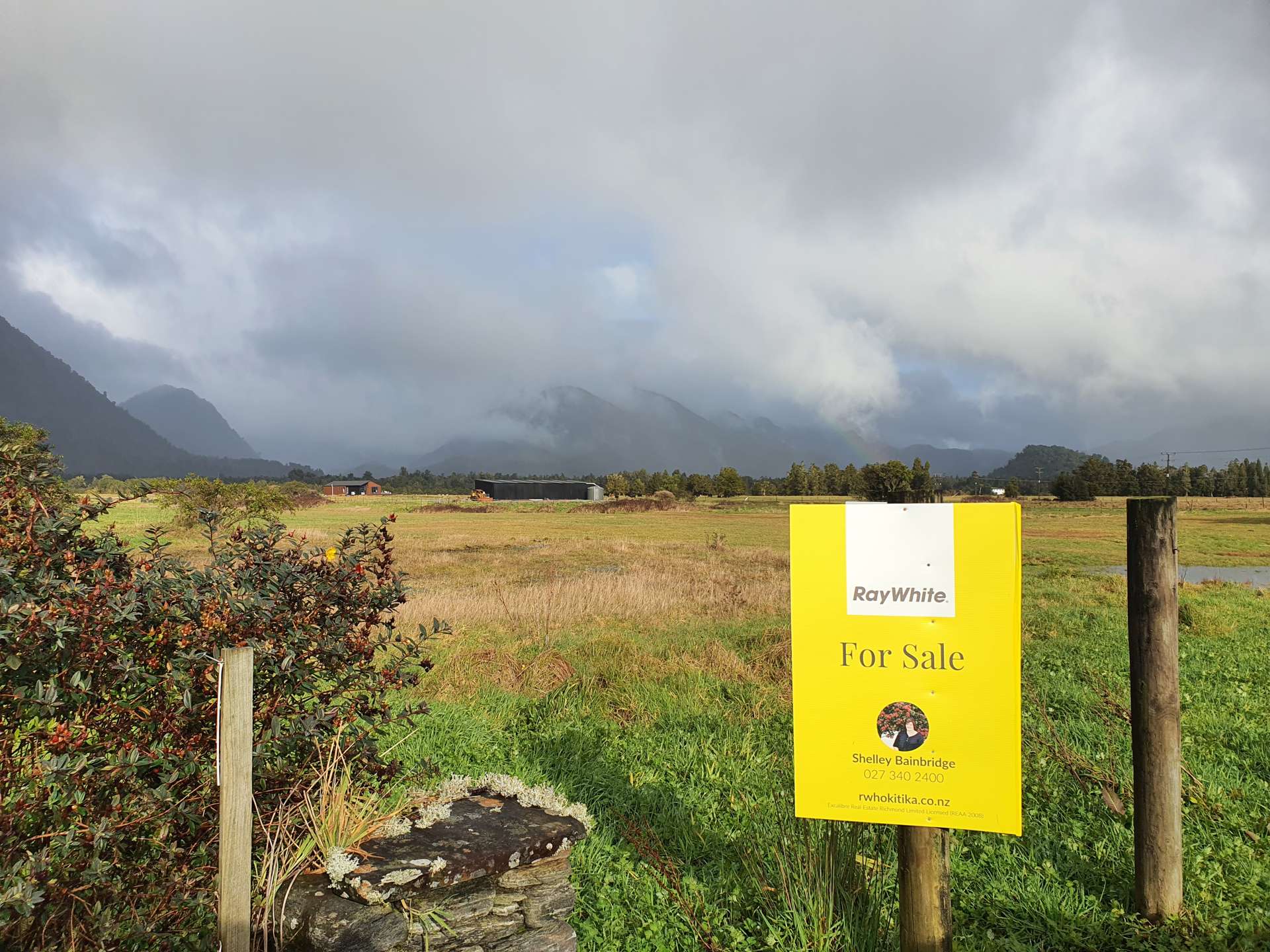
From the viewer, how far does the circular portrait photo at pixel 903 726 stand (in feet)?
8.50

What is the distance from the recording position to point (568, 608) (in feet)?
45.2

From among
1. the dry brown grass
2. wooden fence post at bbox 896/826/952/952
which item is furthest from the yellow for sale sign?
Answer: the dry brown grass

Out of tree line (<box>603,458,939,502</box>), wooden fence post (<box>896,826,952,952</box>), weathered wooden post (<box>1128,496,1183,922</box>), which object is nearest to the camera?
wooden fence post (<box>896,826,952,952</box>)

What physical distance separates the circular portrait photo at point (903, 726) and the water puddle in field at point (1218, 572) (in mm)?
23133

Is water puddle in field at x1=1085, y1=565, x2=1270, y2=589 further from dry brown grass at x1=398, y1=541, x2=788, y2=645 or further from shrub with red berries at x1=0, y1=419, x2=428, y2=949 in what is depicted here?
shrub with red berries at x1=0, y1=419, x2=428, y2=949

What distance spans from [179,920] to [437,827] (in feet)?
3.55

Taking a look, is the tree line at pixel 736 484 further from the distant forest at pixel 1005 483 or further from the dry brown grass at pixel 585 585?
the dry brown grass at pixel 585 585

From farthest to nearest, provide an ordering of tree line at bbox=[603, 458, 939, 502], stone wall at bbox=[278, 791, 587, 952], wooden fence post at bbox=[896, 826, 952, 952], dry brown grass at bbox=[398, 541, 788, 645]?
tree line at bbox=[603, 458, 939, 502] < dry brown grass at bbox=[398, 541, 788, 645] < stone wall at bbox=[278, 791, 587, 952] < wooden fence post at bbox=[896, 826, 952, 952]

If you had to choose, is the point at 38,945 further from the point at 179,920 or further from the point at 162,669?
the point at 162,669

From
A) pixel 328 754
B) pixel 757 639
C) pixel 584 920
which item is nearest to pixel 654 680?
pixel 757 639

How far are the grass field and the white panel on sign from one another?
4.89ft

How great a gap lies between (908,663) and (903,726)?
0.24 m

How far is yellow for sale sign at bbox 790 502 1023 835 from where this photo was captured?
252 cm

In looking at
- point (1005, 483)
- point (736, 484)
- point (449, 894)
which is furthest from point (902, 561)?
point (736, 484)
